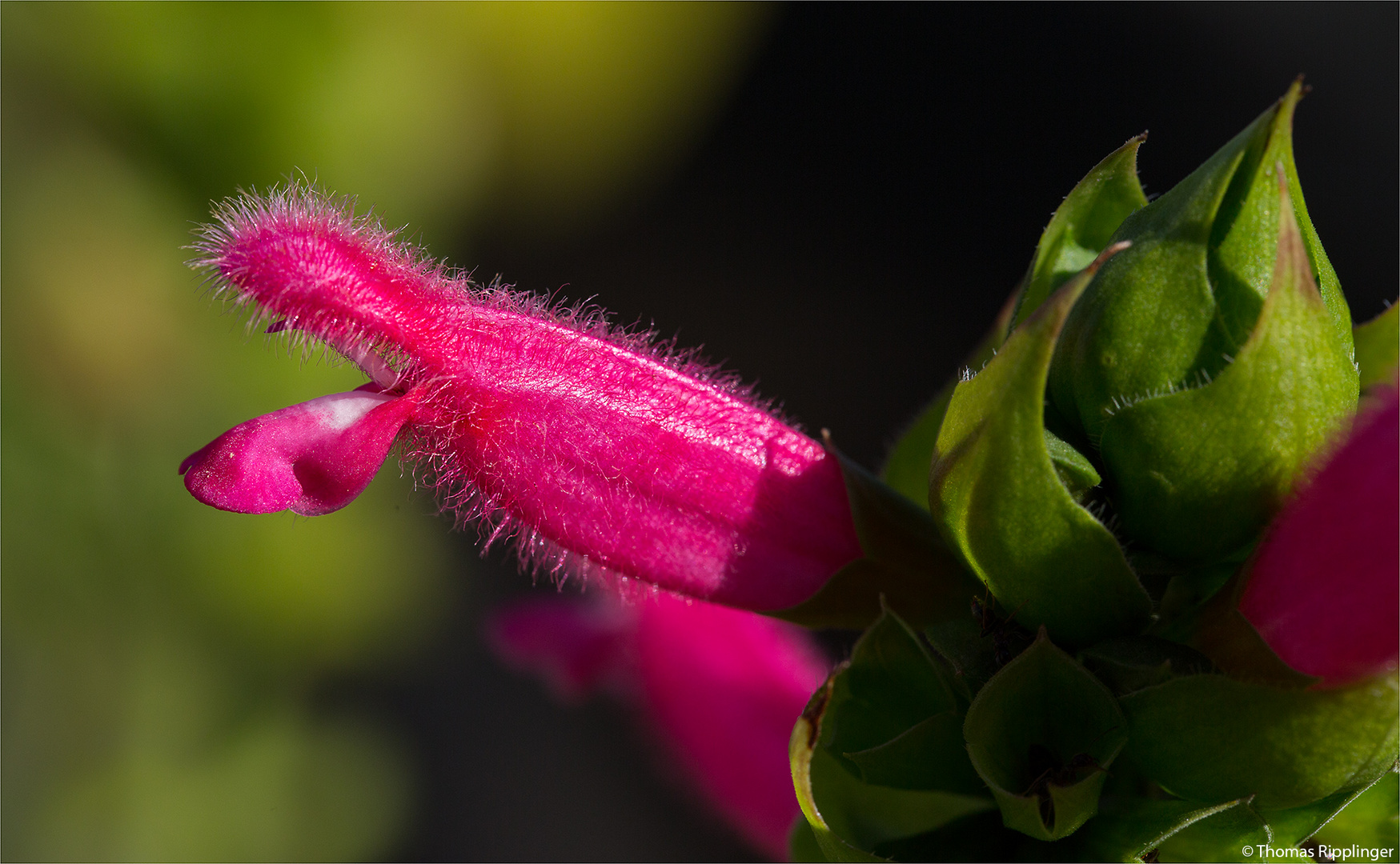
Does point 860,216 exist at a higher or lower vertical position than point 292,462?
lower

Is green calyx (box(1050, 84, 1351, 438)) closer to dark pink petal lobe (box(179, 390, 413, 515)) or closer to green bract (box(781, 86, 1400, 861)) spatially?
green bract (box(781, 86, 1400, 861))

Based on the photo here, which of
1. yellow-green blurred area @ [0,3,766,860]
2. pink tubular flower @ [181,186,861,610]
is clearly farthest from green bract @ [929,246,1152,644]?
yellow-green blurred area @ [0,3,766,860]

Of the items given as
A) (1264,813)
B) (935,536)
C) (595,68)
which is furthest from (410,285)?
(595,68)

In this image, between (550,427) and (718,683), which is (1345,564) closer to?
(550,427)

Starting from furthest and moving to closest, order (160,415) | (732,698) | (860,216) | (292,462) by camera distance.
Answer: (860,216)
(160,415)
(732,698)
(292,462)

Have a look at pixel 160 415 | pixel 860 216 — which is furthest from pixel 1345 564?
pixel 860 216

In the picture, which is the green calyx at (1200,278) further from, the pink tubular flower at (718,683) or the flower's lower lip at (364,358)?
the pink tubular flower at (718,683)
